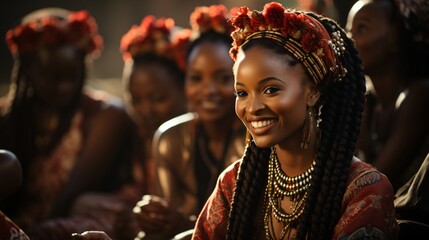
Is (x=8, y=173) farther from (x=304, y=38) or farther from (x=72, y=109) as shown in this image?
(x=72, y=109)

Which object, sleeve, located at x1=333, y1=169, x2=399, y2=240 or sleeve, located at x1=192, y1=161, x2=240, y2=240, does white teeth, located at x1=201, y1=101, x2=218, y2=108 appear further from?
sleeve, located at x1=333, y1=169, x2=399, y2=240

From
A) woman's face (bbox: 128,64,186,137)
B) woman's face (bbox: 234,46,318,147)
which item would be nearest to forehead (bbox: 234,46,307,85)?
woman's face (bbox: 234,46,318,147)

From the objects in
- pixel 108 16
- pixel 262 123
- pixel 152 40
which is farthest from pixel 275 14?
pixel 108 16

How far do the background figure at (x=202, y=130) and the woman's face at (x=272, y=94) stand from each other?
1.69 m

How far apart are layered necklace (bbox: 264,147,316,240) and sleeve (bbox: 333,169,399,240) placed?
0.83 ft

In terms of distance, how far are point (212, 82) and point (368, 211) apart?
2.26 meters

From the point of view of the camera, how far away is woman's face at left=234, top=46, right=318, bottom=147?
138 inches

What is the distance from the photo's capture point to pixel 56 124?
6809mm

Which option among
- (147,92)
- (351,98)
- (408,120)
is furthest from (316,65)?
(147,92)

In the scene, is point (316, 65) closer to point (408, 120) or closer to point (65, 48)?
point (408, 120)

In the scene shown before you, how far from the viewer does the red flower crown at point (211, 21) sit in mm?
5570

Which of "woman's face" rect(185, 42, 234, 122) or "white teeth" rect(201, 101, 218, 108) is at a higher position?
"woman's face" rect(185, 42, 234, 122)

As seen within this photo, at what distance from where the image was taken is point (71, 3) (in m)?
14.5

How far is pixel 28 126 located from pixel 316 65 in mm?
3808
